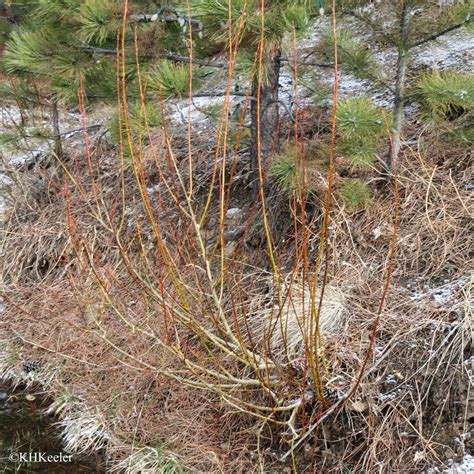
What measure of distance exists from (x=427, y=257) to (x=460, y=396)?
0.94 meters

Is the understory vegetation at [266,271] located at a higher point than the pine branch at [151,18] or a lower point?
lower

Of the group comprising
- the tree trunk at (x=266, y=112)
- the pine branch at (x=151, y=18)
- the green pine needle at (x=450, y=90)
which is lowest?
the tree trunk at (x=266, y=112)

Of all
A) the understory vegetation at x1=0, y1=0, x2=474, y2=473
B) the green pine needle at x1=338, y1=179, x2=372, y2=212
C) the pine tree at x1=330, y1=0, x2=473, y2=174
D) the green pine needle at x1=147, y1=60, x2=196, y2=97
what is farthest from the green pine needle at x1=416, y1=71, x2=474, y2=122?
the green pine needle at x1=147, y1=60, x2=196, y2=97

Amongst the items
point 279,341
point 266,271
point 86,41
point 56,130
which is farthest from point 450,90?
point 56,130

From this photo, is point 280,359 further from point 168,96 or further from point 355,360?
point 168,96

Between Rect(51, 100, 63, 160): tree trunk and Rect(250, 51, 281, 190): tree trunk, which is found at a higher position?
Rect(250, 51, 281, 190): tree trunk

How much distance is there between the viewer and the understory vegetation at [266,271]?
2438mm

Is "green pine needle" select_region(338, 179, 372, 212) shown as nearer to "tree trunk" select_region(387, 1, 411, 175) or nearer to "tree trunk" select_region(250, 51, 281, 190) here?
"tree trunk" select_region(387, 1, 411, 175)

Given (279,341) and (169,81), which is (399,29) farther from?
(279,341)

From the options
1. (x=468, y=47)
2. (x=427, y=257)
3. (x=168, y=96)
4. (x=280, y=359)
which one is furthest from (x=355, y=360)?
(x=468, y=47)

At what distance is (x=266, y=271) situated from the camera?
3.41m

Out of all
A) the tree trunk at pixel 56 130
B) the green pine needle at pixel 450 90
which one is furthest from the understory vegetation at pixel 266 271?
the tree trunk at pixel 56 130

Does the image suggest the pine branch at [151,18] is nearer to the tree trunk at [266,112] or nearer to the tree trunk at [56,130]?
the tree trunk at [266,112]

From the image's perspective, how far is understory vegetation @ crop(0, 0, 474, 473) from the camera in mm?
2438
